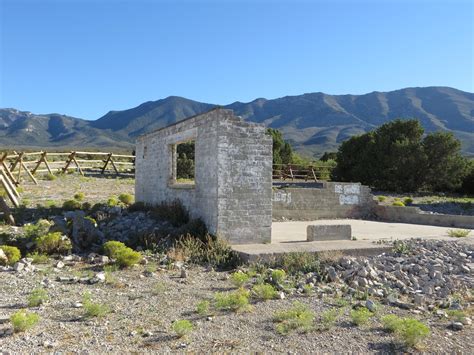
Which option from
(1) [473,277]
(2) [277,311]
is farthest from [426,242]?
(2) [277,311]

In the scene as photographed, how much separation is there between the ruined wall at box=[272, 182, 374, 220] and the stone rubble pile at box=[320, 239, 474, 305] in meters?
6.72

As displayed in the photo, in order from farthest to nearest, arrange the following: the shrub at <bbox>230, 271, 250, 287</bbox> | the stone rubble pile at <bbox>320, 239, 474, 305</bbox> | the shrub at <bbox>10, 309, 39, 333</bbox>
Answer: the stone rubble pile at <bbox>320, 239, 474, 305</bbox>, the shrub at <bbox>230, 271, 250, 287</bbox>, the shrub at <bbox>10, 309, 39, 333</bbox>

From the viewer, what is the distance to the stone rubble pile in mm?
7375

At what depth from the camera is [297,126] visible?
615ft

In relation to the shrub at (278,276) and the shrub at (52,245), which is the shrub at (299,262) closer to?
the shrub at (278,276)

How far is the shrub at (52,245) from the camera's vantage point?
30.0 ft

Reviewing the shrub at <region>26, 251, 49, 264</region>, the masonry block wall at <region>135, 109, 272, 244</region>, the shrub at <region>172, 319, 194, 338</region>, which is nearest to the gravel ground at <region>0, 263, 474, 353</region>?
the shrub at <region>172, 319, 194, 338</region>

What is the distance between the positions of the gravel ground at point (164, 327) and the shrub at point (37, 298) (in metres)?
0.10

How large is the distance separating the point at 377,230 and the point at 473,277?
530cm

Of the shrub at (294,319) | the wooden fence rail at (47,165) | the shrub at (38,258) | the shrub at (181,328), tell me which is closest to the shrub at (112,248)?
the shrub at (38,258)

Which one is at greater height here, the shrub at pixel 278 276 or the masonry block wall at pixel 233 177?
the masonry block wall at pixel 233 177

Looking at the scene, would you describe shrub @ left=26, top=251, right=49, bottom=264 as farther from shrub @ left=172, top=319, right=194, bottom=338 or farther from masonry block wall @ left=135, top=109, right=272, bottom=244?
shrub @ left=172, top=319, right=194, bottom=338

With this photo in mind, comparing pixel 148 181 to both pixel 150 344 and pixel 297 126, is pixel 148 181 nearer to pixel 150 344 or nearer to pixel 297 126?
pixel 150 344

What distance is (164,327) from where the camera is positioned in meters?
5.39
